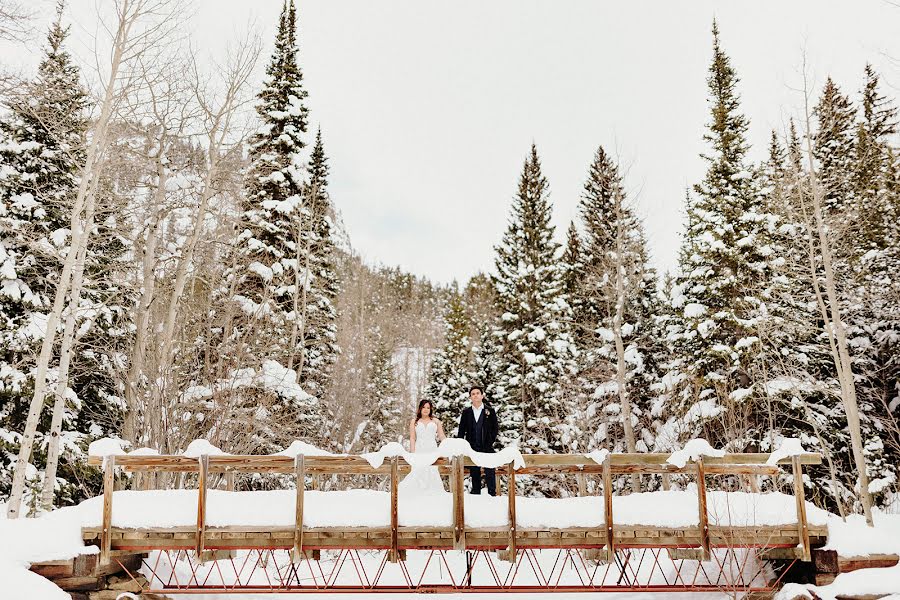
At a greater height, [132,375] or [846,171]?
[846,171]

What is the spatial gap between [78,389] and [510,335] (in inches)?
618

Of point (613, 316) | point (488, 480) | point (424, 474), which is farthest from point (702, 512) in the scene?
point (613, 316)

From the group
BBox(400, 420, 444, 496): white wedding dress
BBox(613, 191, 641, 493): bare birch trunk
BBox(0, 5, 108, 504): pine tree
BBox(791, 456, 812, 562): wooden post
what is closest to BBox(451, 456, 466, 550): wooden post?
BBox(400, 420, 444, 496): white wedding dress

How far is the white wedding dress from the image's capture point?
9094 mm

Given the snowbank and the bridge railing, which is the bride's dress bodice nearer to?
the bridge railing

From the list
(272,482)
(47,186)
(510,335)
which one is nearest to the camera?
(47,186)

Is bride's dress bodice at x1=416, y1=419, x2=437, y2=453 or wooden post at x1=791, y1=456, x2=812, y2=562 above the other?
bride's dress bodice at x1=416, y1=419, x2=437, y2=453

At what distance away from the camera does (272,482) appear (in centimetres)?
1848

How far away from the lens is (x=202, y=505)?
322 inches

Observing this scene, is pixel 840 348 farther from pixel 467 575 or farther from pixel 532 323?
pixel 467 575

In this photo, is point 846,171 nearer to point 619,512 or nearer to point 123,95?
point 619,512

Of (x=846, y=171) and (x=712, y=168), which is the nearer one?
(x=712, y=168)

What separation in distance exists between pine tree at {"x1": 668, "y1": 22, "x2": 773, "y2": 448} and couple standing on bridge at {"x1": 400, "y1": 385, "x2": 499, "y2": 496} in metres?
10.4

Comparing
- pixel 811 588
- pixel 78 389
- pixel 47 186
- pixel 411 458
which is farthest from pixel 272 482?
pixel 811 588
